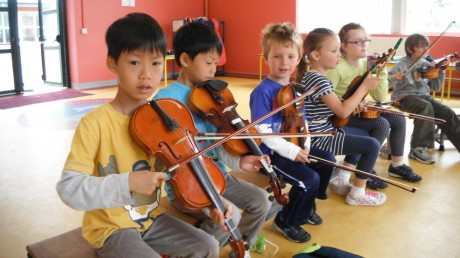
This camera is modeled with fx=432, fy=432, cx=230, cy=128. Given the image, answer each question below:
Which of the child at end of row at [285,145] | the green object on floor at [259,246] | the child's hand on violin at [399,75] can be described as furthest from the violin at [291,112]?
the child's hand on violin at [399,75]

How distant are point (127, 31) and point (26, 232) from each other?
1455 millimetres

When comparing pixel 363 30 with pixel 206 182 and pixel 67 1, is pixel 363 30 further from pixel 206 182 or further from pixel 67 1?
pixel 67 1

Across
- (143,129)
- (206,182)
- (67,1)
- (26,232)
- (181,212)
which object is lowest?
(26,232)

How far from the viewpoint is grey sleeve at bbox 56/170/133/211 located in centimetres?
119

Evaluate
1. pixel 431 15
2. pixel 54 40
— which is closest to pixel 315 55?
pixel 431 15

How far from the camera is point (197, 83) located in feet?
6.22

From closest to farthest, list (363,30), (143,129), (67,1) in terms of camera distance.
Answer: (143,129) → (363,30) → (67,1)

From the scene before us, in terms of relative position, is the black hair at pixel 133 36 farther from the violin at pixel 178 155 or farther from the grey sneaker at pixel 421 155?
the grey sneaker at pixel 421 155

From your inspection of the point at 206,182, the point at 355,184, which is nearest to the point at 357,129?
the point at 355,184

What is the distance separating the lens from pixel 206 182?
1334 millimetres

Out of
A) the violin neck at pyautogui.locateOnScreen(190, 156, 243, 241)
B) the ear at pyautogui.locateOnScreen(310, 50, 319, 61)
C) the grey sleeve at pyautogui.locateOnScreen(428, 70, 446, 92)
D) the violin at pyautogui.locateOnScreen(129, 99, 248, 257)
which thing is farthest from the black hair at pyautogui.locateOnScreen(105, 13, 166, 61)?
the grey sleeve at pyautogui.locateOnScreen(428, 70, 446, 92)

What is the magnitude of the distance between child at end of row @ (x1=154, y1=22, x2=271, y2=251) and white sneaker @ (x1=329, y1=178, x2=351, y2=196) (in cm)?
104

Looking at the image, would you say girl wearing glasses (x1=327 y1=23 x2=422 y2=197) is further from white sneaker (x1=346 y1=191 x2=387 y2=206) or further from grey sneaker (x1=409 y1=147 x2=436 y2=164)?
grey sneaker (x1=409 y1=147 x2=436 y2=164)

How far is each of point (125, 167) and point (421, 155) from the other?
2.75 m
